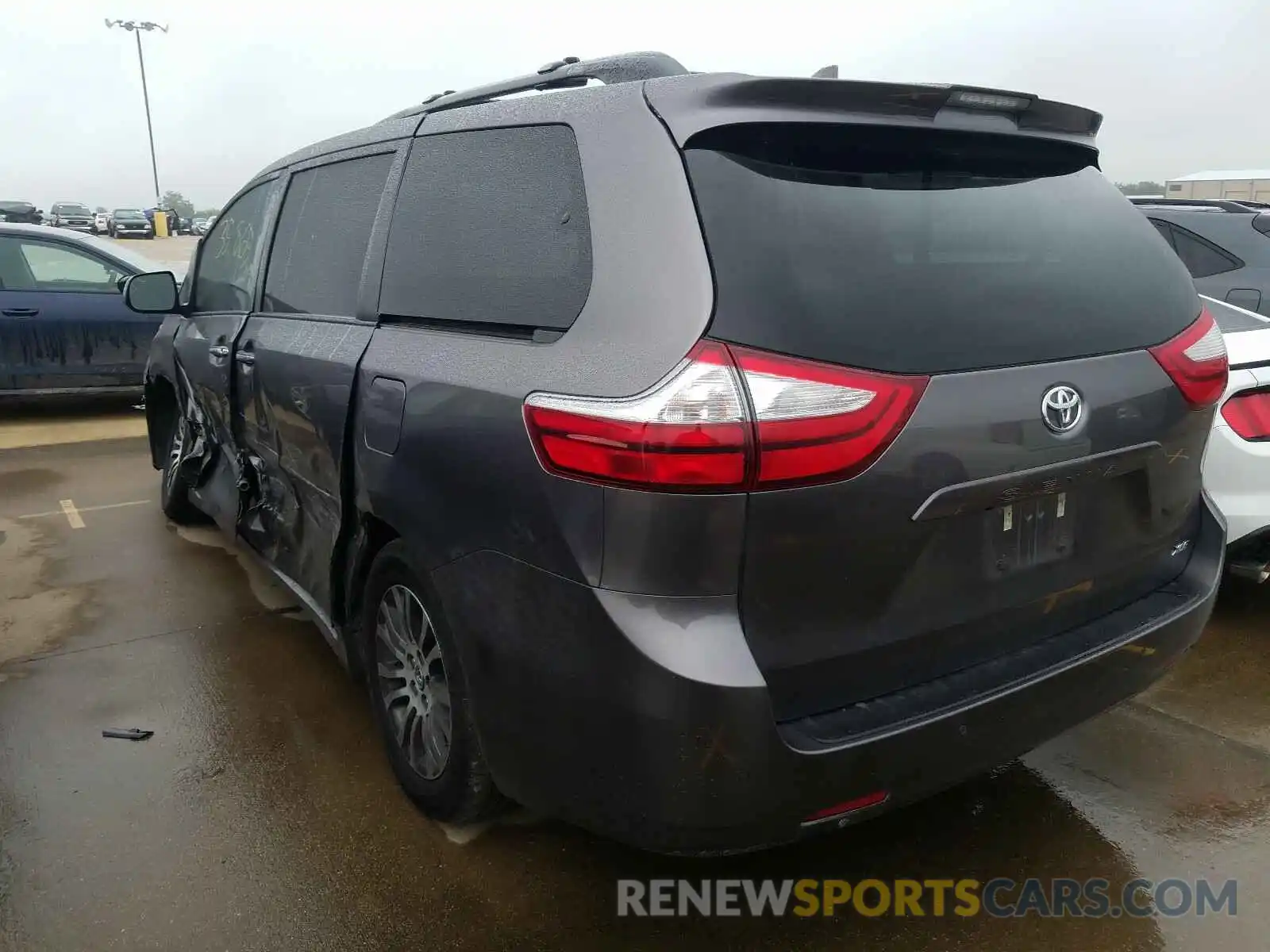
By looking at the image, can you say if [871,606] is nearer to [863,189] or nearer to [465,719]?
[863,189]

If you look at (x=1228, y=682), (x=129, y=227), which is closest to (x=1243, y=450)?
(x=1228, y=682)

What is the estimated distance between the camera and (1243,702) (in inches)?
131

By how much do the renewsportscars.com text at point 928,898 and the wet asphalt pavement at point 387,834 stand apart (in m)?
0.03

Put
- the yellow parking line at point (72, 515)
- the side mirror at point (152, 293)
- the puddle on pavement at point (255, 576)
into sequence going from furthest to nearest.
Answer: the yellow parking line at point (72, 515) < the side mirror at point (152, 293) < the puddle on pavement at point (255, 576)

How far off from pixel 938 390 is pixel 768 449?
39cm

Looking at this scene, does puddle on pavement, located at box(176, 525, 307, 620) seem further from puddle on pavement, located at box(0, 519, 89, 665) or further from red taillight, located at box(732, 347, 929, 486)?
red taillight, located at box(732, 347, 929, 486)

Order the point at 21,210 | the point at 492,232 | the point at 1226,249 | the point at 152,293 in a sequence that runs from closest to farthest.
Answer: the point at 492,232, the point at 152,293, the point at 1226,249, the point at 21,210

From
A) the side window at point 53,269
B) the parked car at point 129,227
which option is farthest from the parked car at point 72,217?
the side window at point 53,269

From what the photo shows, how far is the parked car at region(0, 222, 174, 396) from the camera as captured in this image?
8.20 m

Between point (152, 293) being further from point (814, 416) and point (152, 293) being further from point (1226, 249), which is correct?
point (1226, 249)

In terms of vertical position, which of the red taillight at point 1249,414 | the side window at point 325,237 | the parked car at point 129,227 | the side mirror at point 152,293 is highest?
the side window at point 325,237

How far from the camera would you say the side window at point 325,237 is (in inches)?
116

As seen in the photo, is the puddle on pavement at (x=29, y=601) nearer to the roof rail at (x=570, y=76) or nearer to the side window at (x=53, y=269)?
the roof rail at (x=570, y=76)

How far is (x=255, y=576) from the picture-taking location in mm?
4680
